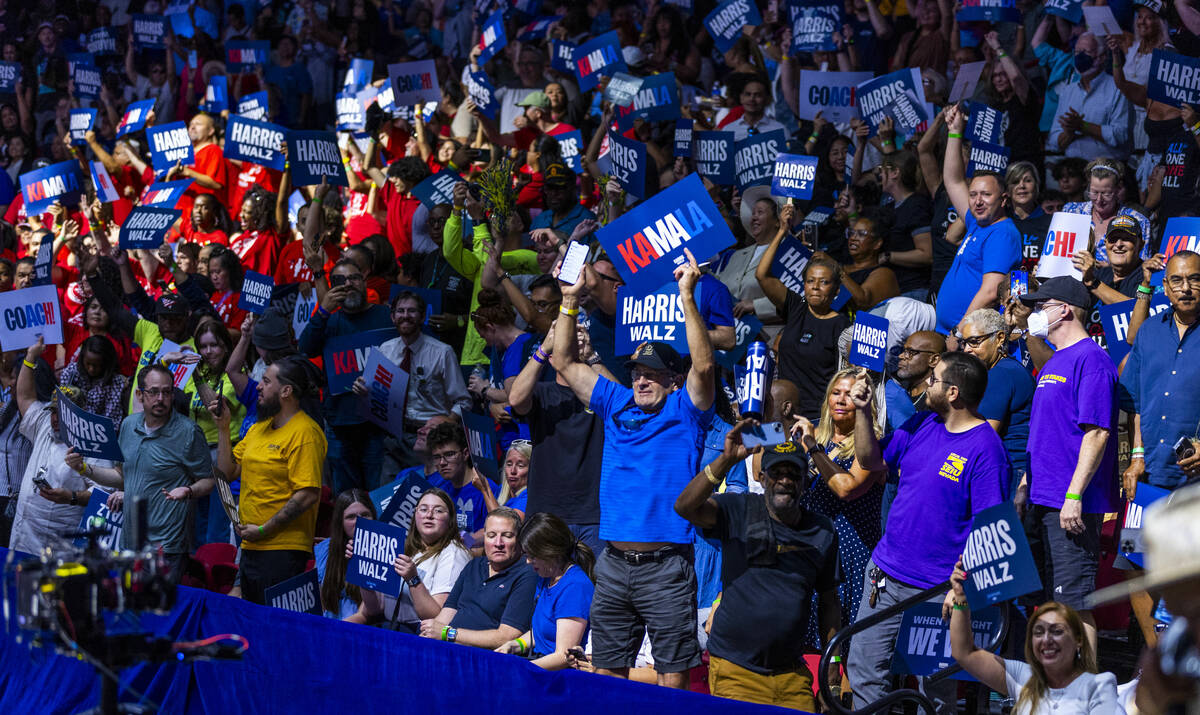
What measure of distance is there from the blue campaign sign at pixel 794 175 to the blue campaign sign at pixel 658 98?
5.12 feet

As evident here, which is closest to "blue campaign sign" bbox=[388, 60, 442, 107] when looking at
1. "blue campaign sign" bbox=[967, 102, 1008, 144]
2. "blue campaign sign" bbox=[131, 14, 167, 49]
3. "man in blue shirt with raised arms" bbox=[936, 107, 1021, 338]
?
"blue campaign sign" bbox=[131, 14, 167, 49]

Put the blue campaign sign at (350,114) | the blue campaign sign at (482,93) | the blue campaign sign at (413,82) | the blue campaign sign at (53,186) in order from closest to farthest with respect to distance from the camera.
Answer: the blue campaign sign at (482,93) → the blue campaign sign at (53,186) → the blue campaign sign at (413,82) → the blue campaign sign at (350,114)

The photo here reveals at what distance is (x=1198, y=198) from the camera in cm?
887

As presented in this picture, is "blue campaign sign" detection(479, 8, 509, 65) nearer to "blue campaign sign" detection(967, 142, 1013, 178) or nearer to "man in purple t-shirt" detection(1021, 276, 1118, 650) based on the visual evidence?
"blue campaign sign" detection(967, 142, 1013, 178)

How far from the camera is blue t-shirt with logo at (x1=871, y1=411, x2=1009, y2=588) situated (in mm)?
6156

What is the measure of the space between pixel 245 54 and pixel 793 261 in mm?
8918

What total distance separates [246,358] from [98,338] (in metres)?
1.00

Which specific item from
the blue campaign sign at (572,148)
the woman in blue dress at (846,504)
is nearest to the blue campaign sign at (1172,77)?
the woman in blue dress at (846,504)

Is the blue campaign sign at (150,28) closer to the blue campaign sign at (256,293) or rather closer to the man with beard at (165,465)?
the blue campaign sign at (256,293)

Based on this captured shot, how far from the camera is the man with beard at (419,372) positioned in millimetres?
9336

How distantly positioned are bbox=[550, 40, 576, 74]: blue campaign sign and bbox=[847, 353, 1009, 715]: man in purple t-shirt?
7.28 metres

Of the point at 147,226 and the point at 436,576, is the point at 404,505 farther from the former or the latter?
the point at 147,226

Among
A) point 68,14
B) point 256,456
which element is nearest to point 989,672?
point 256,456

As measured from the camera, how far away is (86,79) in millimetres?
15797
